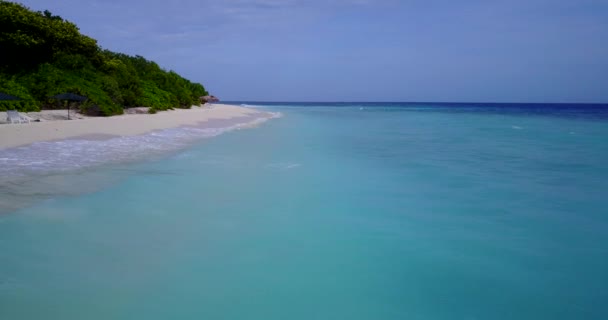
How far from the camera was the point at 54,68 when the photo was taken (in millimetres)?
22297

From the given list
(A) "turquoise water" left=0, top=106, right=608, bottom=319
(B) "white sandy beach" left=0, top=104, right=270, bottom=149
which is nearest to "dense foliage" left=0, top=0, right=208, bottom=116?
(B) "white sandy beach" left=0, top=104, right=270, bottom=149

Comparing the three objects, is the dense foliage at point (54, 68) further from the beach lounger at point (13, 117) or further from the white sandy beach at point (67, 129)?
the white sandy beach at point (67, 129)

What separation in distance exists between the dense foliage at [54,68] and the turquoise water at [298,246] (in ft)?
47.6

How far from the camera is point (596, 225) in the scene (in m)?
6.04

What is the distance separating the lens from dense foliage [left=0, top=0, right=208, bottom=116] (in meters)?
20.7

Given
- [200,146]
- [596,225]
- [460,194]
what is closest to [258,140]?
[200,146]

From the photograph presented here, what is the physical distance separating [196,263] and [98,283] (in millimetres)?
914

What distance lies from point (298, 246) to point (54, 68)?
22392 mm

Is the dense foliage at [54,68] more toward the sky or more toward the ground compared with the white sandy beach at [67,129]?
more toward the sky

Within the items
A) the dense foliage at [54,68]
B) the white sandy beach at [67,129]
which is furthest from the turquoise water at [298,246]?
the dense foliage at [54,68]

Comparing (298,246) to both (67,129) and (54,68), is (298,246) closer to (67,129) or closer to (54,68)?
(67,129)

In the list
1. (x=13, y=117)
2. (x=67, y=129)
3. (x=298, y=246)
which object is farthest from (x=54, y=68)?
(x=298, y=246)

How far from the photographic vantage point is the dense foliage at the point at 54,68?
68.0ft

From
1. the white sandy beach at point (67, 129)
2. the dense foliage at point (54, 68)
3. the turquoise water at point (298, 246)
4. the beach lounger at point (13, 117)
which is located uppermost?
the dense foliage at point (54, 68)
